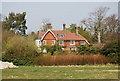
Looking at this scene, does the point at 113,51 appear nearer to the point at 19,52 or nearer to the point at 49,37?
the point at 19,52

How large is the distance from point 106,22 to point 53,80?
4984 centimetres

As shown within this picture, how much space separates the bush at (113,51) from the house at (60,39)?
31.5 metres

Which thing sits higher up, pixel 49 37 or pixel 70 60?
pixel 49 37

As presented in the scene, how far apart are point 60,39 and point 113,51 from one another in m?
35.3

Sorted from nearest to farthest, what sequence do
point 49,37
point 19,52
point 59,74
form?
point 59,74
point 19,52
point 49,37

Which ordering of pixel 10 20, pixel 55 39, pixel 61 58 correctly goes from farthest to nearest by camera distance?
pixel 10 20
pixel 55 39
pixel 61 58

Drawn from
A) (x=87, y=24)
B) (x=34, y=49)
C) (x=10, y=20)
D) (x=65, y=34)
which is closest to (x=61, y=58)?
(x=34, y=49)

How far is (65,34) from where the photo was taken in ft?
224

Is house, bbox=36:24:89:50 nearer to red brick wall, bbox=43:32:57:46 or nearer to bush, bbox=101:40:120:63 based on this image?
red brick wall, bbox=43:32:57:46

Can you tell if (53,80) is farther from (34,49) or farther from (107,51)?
(107,51)

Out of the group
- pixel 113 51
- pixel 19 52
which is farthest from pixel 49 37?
pixel 19 52

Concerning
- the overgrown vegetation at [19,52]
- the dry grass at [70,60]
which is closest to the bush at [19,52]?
the overgrown vegetation at [19,52]

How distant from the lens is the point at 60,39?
66.9 m

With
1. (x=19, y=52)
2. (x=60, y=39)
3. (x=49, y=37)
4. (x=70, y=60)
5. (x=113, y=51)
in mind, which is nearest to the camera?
(x=70, y=60)
